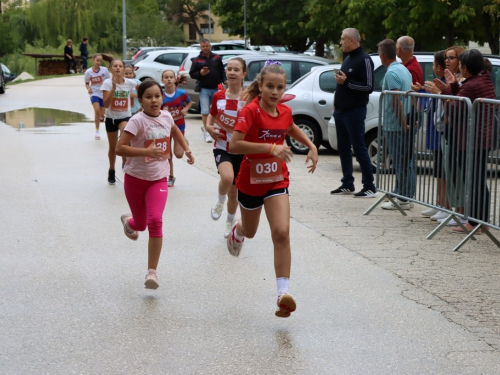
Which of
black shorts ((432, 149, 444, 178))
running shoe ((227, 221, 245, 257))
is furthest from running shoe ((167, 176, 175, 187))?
running shoe ((227, 221, 245, 257))

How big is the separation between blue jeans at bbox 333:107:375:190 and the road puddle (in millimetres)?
12176

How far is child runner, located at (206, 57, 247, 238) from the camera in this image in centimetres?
861

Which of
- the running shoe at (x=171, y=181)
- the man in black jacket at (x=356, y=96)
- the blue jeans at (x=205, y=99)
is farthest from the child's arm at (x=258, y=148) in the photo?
the blue jeans at (x=205, y=99)

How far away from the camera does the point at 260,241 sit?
885 centimetres

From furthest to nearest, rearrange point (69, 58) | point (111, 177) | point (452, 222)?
point (69, 58)
point (111, 177)
point (452, 222)

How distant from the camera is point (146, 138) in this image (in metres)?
7.12

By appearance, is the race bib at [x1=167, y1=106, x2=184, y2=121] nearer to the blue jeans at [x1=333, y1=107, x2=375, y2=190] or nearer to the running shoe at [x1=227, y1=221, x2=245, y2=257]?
the blue jeans at [x1=333, y1=107, x2=375, y2=190]

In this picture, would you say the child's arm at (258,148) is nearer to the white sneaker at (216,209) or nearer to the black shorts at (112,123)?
the white sneaker at (216,209)

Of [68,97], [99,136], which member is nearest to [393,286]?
[99,136]

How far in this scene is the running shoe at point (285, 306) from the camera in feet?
18.8

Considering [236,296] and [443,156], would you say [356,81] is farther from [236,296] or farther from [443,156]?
[236,296]

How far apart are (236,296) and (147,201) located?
97cm

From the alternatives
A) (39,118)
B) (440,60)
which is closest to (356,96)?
(440,60)

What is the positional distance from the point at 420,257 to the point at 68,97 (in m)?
28.1
